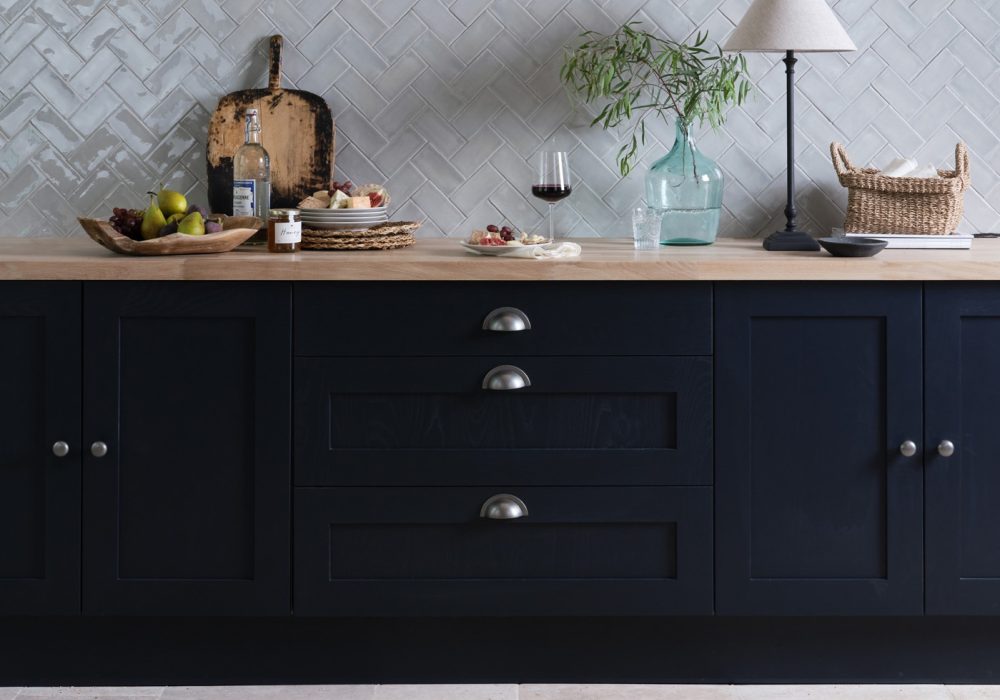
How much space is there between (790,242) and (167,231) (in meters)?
1.50

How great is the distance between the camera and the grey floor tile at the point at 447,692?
243 cm

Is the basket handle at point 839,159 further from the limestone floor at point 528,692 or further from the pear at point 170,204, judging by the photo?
the pear at point 170,204

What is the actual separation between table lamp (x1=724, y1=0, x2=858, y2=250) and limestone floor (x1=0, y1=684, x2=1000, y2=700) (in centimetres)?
105

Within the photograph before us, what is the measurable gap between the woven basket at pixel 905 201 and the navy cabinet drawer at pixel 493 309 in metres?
0.68

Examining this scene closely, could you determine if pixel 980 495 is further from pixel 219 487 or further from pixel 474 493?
pixel 219 487

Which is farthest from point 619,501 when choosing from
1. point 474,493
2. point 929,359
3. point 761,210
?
point 761,210

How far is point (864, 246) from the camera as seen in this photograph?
2.39 meters

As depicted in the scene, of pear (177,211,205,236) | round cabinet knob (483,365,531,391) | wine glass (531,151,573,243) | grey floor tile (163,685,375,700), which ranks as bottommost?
grey floor tile (163,685,375,700)

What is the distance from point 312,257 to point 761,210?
52.7 inches

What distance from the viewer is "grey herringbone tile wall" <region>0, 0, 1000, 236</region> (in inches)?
118

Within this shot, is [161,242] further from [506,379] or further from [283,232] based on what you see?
[506,379]

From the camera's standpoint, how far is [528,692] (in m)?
2.46

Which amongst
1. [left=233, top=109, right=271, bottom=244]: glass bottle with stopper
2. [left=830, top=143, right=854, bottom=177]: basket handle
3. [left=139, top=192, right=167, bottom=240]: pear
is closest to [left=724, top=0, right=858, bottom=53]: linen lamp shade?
[left=830, top=143, right=854, bottom=177]: basket handle

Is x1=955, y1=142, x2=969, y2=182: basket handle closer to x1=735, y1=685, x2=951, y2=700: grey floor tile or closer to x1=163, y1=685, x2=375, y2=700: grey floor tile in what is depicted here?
x1=735, y1=685, x2=951, y2=700: grey floor tile
